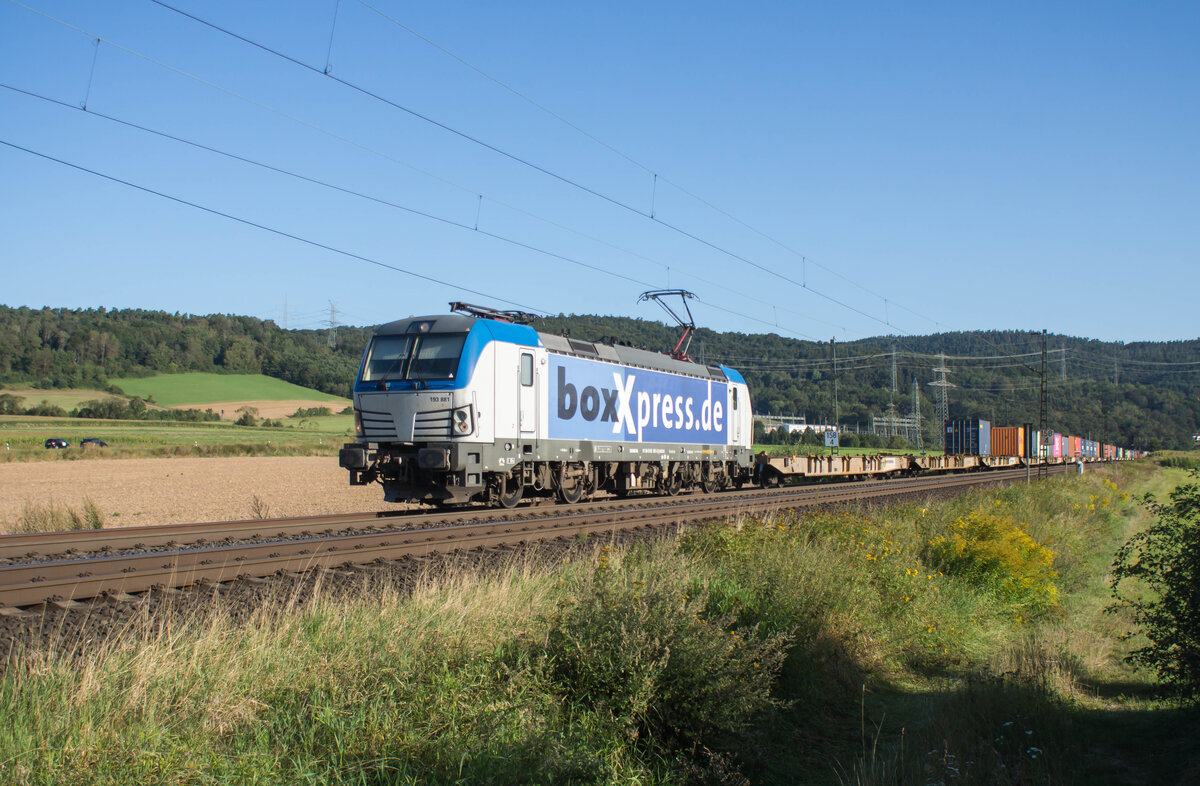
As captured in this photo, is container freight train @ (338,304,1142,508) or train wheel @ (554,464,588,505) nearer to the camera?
container freight train @ (338,304,1142,508)

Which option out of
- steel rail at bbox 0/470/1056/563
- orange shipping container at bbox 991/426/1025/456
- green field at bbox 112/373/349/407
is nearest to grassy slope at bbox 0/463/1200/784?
steel rail at bbox 0/470/1056/563

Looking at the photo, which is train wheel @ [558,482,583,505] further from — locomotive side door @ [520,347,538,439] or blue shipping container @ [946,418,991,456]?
blue shipping container @ [946,418,991,456]

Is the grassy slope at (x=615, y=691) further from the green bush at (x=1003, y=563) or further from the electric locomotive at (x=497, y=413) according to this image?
the electric locomotive at (x=497, y=413)

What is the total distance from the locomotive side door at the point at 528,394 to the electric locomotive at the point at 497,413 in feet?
0.09

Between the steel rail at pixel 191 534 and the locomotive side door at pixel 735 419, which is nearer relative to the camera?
the steel rail at pixel 191 534

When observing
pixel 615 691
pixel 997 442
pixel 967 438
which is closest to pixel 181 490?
pixel 615 691

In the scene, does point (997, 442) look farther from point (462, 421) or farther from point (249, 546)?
point (249, 546)

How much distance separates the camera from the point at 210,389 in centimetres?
8562

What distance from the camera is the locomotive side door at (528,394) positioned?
1738 centimetres

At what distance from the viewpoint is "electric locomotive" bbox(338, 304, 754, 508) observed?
1591 centimetres

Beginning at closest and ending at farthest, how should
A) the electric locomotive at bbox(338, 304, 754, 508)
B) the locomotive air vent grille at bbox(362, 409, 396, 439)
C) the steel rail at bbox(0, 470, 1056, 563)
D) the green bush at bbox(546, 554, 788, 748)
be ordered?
1. the green bush at bbox(546, 554, 788, 748)
2. the steel rail at bbox(0, 470, 1056, 563)
3. the electric locomotive at bbox(338, 304, 754, 508)
4. the locomotive air vent grille at bbox(362, 409, 396, 439)

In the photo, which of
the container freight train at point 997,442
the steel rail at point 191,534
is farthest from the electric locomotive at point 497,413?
the container freight train at point 997,442

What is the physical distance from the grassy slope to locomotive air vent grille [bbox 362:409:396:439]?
7.39 m

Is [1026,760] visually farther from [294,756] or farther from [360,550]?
[360,550]
